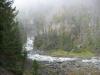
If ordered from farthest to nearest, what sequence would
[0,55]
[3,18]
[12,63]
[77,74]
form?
1. [77,74]
2. [12,63]
3. [0,55]
4. [3,18]

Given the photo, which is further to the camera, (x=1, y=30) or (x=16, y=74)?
(x=16, y=74)

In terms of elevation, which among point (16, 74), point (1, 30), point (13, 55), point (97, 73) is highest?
point (1, 30)

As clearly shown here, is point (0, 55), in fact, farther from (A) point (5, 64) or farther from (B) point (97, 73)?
(B) point (97, 73)

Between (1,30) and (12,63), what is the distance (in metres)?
6.86

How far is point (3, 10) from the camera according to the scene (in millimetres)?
30672

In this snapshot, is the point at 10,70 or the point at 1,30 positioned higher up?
the point at 1,30

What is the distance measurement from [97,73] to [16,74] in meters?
44.6

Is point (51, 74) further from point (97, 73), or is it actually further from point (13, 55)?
point (13, 55)

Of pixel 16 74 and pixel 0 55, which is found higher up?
pixel 0 55

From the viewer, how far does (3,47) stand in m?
31.1

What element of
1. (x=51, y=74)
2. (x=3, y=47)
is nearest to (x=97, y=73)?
Answer: (x=51, y=74)

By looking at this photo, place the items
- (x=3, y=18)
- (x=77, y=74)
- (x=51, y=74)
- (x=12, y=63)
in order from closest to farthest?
(x=3, y=18) → (x=12, y=63) → (x=51, y=74) → (x=77, y=74)

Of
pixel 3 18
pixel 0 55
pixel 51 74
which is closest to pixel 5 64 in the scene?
pixel 0 55

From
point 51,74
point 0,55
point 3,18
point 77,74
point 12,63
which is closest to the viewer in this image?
point 3,18
